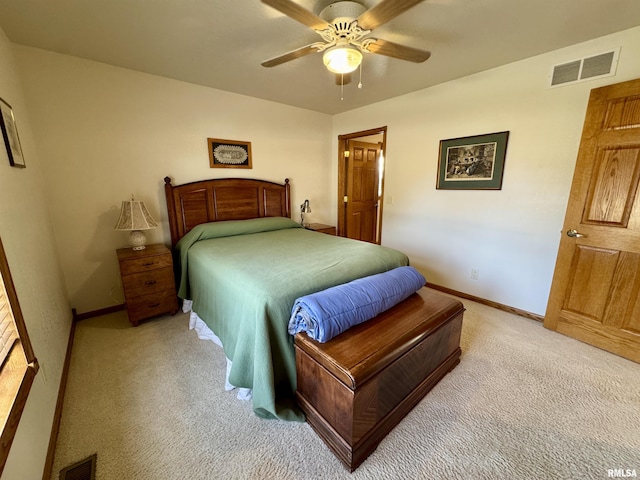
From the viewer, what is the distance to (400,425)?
1.45 meters

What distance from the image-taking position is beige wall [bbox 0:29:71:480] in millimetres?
1079

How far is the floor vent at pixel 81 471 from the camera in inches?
46.4

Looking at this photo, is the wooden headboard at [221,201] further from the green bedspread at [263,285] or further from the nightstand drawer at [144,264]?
the nightstand drawer at [144,264]

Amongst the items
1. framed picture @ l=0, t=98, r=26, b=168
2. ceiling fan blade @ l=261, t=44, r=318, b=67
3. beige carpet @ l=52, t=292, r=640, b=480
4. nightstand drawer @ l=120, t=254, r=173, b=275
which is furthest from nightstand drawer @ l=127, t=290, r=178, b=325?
ceiling fan blade @ l=261, t=44, r=318, b=67

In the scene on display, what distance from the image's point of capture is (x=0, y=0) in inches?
60.6

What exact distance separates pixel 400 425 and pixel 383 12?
221 cm

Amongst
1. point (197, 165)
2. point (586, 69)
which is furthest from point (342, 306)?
point (586, 69)

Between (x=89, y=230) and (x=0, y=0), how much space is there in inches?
66.5

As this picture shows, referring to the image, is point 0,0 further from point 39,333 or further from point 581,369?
point 581,369

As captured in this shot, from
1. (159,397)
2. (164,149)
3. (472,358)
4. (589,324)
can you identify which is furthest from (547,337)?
(164,149)

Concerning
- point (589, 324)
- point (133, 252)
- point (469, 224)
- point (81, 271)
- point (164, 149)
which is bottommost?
point (589, 324)

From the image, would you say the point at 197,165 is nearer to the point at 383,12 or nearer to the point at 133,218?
the point at 133,218

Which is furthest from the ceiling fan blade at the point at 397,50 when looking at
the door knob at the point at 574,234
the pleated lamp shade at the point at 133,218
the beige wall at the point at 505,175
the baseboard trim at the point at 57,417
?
the baseboard trim at the point at 57,417

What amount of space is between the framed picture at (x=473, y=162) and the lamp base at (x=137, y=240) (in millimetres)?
3240
